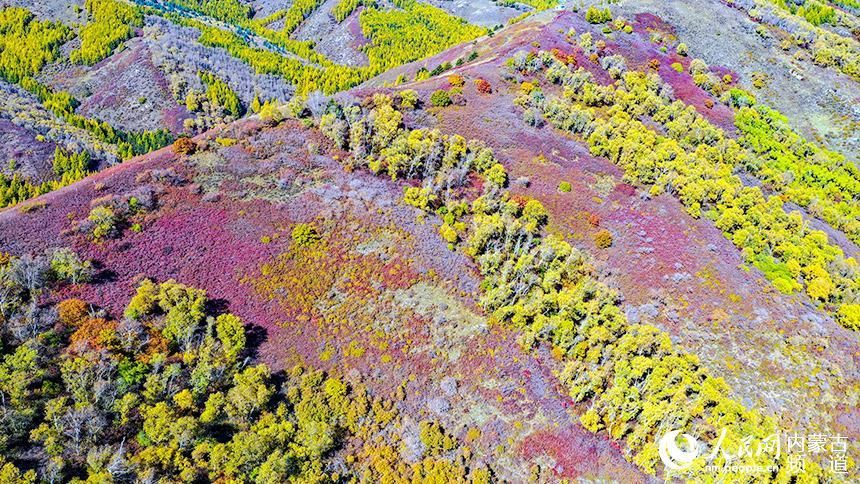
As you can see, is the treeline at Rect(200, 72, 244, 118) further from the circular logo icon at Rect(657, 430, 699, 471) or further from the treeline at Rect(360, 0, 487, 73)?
the circular logo icon at Rect(657, 430, 699, 471)

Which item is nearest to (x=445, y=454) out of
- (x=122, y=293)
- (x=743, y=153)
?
(x=122, y=293)

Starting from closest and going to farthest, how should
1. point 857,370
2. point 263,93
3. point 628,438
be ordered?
point 628,438 < point 857,370 < point 263,93

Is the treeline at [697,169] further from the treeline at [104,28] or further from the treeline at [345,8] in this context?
the treeline at [104,28]

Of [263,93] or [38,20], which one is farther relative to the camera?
[38,20]

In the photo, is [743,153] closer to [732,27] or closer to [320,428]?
[732,27]

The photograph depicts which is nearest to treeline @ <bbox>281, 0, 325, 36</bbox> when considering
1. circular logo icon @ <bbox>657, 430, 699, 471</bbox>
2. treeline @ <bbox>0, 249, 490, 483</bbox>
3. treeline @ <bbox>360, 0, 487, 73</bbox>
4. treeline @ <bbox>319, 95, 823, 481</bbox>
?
treeline @ <bbox>360, 0, 487, 73</bbox>

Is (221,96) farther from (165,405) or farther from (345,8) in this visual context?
(165,405)

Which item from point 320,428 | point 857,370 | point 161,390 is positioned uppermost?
point 161,390
